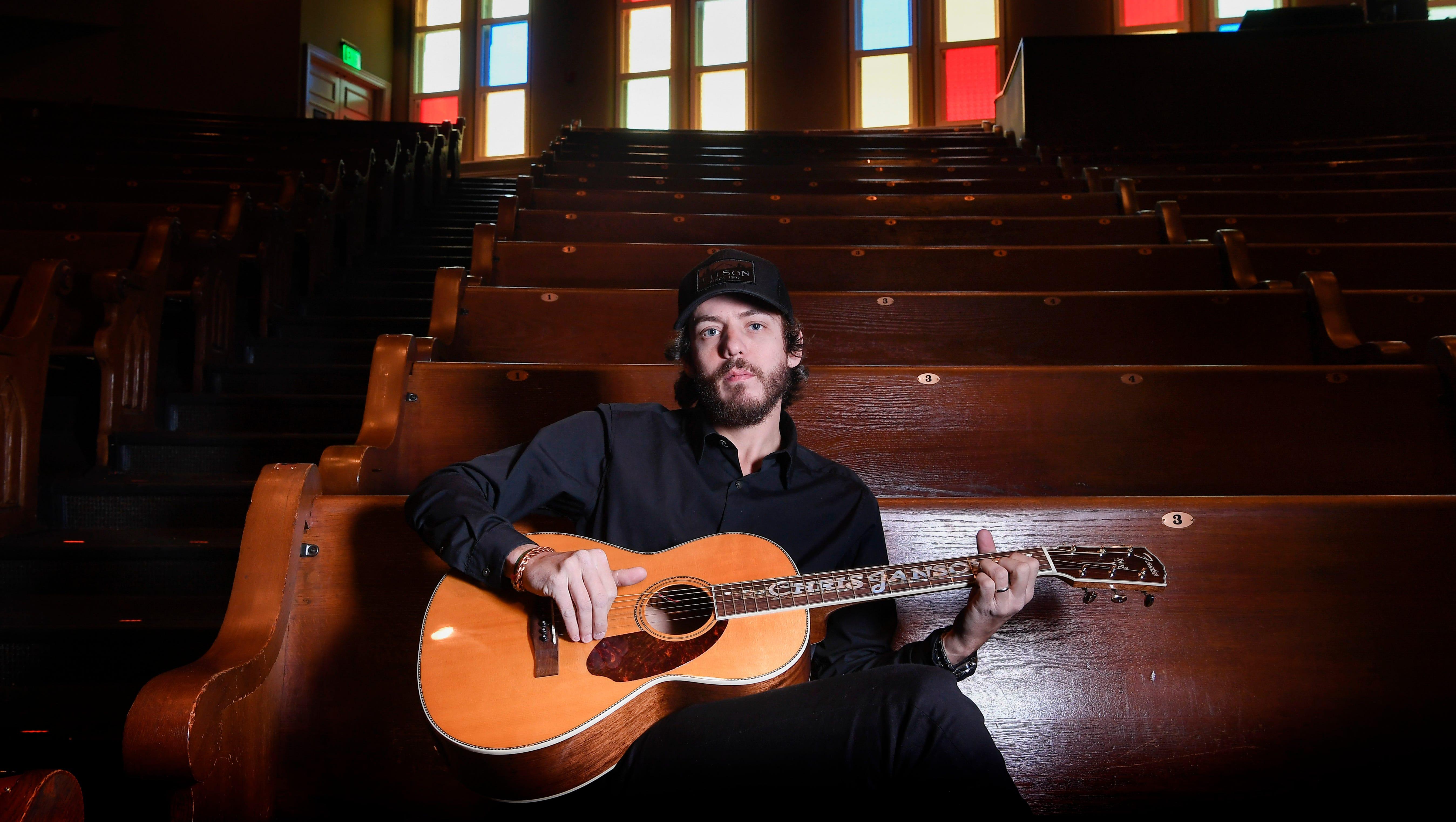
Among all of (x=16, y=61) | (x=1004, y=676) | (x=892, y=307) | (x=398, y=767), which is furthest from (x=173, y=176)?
(x=16, y=61)

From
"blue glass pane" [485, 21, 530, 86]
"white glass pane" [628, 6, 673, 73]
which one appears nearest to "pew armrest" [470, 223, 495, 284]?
"white glass pane" [628, 6, 673, 73]

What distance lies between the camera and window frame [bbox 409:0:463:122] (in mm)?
9969

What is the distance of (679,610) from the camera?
3.31ft

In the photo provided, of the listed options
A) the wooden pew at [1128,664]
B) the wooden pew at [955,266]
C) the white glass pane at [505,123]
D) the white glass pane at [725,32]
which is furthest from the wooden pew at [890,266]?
the white glass pane at [505,123]

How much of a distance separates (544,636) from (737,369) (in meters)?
0.53

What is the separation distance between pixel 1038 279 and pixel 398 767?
7.17 ft

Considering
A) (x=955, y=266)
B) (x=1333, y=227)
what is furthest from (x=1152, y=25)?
(x=955, y=266)

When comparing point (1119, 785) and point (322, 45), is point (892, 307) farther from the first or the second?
point (322, 45)

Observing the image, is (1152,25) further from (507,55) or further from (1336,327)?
(1336,327)

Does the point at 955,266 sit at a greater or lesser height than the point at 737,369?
greater

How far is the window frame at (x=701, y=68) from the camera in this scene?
30.7 feet

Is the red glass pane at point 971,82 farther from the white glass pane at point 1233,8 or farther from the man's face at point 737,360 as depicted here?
the man's face at point 737,360

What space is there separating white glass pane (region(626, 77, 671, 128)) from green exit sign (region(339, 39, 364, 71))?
3.20 m

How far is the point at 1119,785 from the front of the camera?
1.11 m
